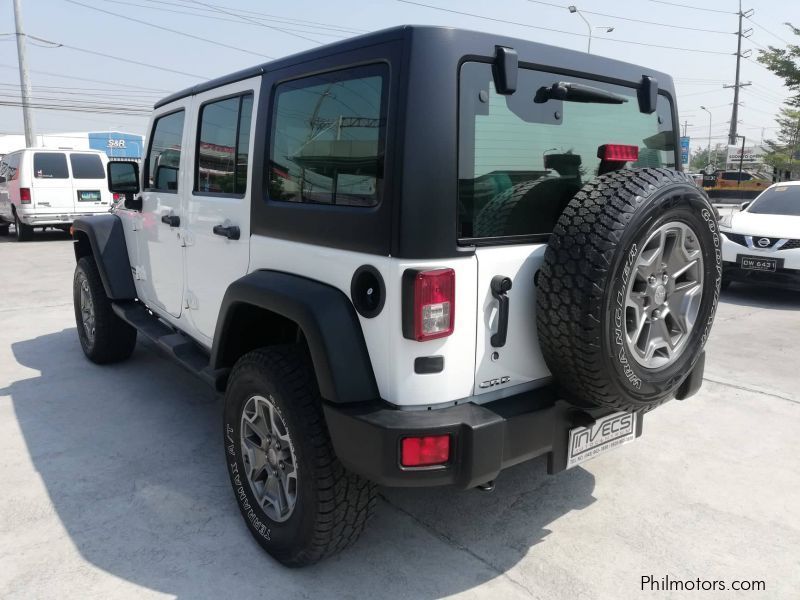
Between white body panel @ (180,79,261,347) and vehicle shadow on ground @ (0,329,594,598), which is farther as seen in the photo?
white body panel @ (180,79,261,347)

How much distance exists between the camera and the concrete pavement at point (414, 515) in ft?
7.82

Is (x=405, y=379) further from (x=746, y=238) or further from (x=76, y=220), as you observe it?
(x=746, y=238)

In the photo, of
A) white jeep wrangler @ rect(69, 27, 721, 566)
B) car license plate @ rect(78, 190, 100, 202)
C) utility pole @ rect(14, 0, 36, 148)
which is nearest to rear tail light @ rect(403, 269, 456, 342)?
white jeep wrangler @ rect(69, 27, 721, 566)

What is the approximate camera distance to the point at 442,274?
6.59 ft

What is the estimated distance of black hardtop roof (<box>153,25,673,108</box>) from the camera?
2.00 m

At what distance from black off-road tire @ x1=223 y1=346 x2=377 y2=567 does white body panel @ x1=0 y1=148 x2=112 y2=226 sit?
11997mm

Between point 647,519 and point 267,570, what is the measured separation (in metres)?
1.68

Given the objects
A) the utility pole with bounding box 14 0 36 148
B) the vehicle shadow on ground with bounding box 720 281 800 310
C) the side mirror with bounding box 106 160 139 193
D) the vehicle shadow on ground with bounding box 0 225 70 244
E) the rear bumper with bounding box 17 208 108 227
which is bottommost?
the vehicle shadow on ground with bounding box 720 281 800 310

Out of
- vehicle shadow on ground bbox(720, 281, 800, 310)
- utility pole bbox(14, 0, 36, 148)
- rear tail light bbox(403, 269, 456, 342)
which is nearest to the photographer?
rear tail light bbox(403, 269, 456, 342)

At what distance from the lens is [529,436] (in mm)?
2209

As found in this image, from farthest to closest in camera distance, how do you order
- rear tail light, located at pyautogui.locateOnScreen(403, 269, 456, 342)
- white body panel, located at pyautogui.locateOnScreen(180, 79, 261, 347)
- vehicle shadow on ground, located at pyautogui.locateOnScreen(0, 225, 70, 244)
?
vehicle shadow on ground, located at pyautogui.locateOnScreen(0, 225, 70, 244), white body panel, located at pyautogui.locateOnScreen(180, 79, 261, 347), rear tail light, located at pyautogui.locateOnScreen(403, 269, 456, 342)

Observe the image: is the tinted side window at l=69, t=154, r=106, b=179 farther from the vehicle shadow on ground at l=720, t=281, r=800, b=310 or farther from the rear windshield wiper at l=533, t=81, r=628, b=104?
the rear windshield wiper at l=533, t=81, r=628, b=104

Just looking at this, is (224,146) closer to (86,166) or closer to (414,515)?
(414,515)

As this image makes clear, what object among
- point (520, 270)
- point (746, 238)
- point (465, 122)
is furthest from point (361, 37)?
point (746, 238)
